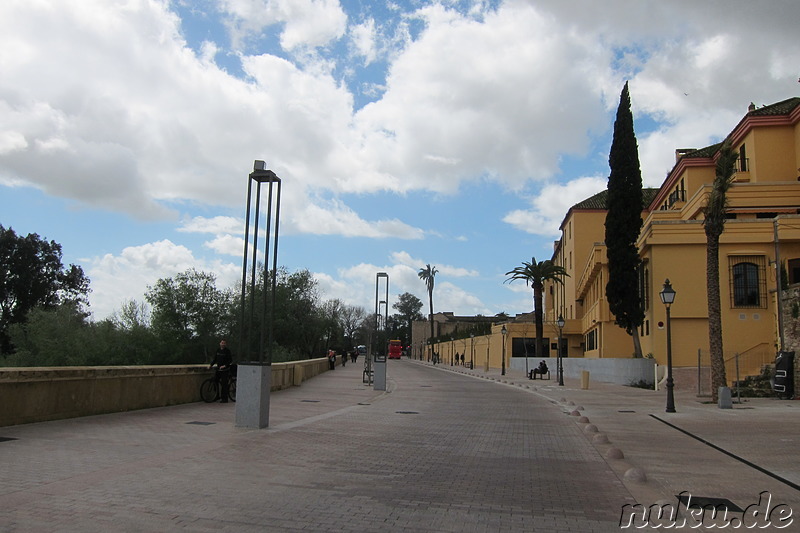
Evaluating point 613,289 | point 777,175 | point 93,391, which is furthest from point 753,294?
point 93,391

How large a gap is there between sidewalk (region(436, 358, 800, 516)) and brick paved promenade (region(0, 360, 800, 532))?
0.15ft

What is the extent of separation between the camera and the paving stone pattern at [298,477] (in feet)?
19.9

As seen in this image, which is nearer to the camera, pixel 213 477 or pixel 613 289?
pixel 213 477

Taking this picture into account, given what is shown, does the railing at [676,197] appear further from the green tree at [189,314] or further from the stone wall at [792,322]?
the green tree at [189,314]

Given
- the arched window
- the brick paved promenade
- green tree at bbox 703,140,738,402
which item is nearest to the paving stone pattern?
the brick paved promenade

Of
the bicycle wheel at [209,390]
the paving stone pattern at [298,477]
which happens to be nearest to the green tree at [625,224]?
the paving stone pattern at [298,477]

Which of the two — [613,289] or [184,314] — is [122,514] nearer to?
[613,289]

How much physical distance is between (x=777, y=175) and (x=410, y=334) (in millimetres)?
124908

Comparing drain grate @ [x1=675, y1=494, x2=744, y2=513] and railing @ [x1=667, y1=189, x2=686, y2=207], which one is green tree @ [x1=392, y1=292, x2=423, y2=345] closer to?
railing @ [x1=667, y1=189, x2=686, y2=207]

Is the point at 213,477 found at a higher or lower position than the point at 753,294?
lower

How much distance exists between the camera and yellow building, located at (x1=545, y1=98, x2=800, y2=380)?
3055cm

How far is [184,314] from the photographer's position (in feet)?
160

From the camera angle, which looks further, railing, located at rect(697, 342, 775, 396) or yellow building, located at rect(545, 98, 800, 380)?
yellow building, located at rect(545, 98, 800, 380)

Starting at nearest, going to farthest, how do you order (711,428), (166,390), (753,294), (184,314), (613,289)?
(711,428)
(166,390)
(753,294)
(613,289)
(184,314)
